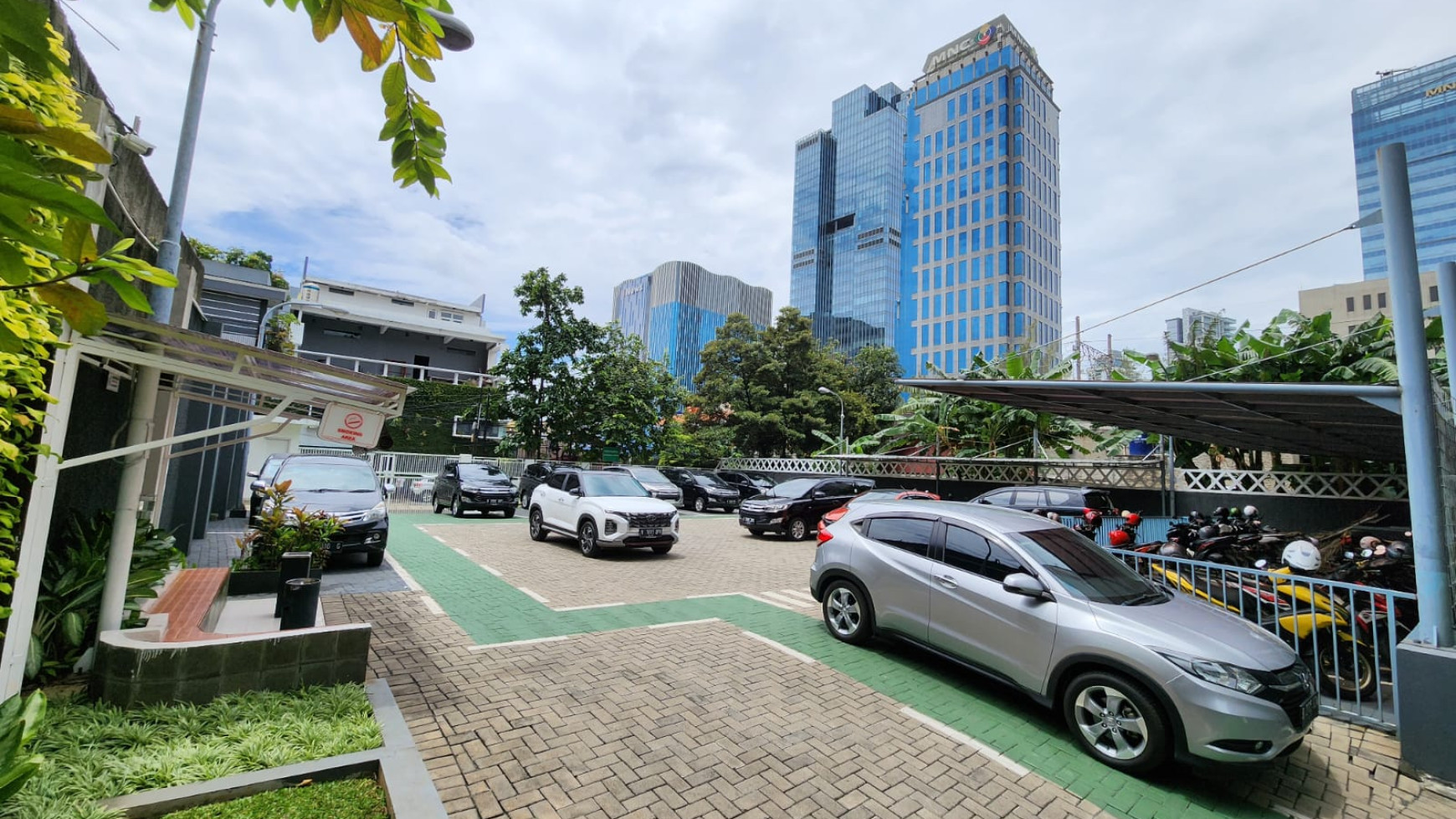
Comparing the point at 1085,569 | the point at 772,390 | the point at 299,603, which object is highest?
the point at 772,390

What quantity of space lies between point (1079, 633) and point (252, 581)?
8323mm

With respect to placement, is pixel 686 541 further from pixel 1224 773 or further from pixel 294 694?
pixel 1224 773

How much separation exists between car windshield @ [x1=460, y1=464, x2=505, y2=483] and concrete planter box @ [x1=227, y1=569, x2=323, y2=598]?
11025 mm

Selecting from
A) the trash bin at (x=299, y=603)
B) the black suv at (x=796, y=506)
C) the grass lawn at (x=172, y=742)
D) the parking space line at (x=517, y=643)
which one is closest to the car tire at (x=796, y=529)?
the black suv at (x=796, y=506)

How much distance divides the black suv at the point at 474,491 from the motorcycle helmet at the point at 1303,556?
16.4 metres

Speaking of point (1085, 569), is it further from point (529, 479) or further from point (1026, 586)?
point (529, 479)

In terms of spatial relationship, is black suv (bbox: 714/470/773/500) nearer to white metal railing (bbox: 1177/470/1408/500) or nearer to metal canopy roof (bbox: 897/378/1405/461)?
white metal railing (bbox: 1177/470/1408/500)

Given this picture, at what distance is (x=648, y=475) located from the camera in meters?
22.1

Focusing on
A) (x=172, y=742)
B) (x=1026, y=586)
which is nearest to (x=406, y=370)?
(x=172, y=742)

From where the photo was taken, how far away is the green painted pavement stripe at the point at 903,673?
3.83 meters

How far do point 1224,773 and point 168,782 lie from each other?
5.94m

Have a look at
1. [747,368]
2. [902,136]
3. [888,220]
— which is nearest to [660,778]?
[747,368]

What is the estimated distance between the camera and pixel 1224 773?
3783mm

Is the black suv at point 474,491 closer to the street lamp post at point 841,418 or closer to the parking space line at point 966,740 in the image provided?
the street lamp post at point 841,418
